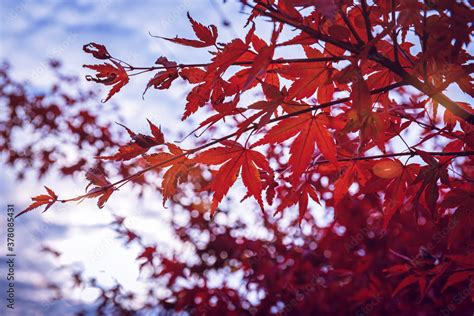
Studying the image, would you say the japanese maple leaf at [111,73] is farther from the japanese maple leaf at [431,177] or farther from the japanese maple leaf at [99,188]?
the japanese maple leaf at [431,177]

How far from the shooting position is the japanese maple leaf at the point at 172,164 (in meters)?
1.26

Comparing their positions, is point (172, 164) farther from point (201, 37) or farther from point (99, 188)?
point (201, 37)

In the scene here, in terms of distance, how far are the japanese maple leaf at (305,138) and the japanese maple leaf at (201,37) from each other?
0.32 m

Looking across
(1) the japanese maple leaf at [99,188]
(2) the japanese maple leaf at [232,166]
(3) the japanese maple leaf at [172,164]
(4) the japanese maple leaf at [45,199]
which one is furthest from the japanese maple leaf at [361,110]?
(4) the japanese maple leaf at [45,199]

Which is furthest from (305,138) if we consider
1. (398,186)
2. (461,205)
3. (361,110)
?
(461,205)

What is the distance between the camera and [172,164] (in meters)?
1.28

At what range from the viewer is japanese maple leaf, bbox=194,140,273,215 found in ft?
4.19

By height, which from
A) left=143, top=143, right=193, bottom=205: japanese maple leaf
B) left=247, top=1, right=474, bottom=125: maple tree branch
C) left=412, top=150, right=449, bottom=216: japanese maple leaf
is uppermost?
left=143, top=143, right=193, bottom=205: japanese maple leaf

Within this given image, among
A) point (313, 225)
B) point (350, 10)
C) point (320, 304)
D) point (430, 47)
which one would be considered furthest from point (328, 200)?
point (430, 47)

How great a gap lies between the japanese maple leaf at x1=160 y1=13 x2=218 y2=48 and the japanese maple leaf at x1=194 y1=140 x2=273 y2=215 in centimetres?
30

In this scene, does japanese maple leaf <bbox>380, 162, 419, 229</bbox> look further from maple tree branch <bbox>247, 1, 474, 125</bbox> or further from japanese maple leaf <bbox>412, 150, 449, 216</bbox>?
maple tree branch <bbox>247, 1, 474, 125</bbox>

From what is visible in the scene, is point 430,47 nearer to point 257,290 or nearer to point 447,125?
point 447,125

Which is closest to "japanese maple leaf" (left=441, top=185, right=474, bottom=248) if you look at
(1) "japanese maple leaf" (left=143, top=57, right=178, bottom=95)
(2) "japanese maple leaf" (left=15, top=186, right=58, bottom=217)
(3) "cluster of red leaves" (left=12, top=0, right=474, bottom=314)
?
(3) "cluster of red leaves" (left=12, top=0, right=474, bottom=314)

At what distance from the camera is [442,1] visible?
80cm
